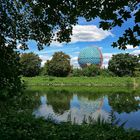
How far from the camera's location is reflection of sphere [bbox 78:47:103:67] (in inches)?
5384

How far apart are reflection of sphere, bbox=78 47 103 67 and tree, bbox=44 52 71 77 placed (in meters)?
32.1

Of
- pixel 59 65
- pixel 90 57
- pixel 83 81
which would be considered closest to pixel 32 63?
pixel 59 65

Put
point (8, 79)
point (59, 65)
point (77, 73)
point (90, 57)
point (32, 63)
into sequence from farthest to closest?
point (90, 57), point (77, 73), point (32, 63), point (59, 65), point (8, 79)

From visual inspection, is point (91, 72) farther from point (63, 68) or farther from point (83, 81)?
point (83, 81)

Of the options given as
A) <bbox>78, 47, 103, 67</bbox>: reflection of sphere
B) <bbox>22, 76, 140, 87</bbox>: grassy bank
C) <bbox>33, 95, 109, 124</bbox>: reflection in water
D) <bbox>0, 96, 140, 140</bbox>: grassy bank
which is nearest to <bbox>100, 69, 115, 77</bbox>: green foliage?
<bbox>22, 76, 140, 87</bbox>: grassy bank

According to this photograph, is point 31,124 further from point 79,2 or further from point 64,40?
point 79,2

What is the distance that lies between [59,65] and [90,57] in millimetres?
39424

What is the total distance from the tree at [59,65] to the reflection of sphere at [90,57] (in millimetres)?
32074

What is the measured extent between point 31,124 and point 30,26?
4719 mm

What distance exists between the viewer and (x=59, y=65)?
9912 centimetres

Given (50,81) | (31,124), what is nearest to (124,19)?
(31,124)

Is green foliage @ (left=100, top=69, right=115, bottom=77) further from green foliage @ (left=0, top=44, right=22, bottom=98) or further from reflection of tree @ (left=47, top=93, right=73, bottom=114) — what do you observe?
green foliage @ (left=0, top=44, right=22, bottom=98)

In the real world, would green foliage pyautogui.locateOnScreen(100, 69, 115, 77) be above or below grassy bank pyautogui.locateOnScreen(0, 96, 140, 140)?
above

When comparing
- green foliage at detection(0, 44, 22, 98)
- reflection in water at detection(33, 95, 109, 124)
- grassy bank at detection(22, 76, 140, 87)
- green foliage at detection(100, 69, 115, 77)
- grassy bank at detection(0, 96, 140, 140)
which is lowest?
reflection in water at detection(33, 95, 109, 124)
